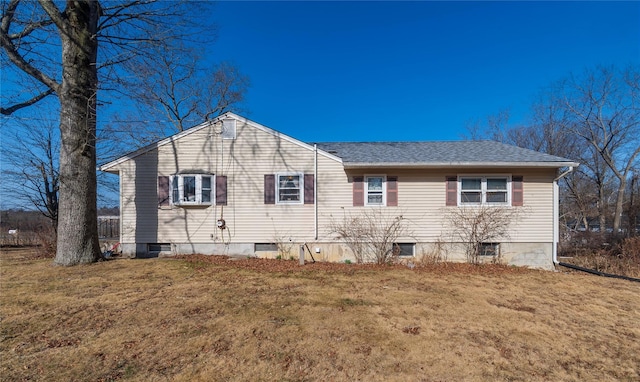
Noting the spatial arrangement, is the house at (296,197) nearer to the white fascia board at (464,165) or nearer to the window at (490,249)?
the window at (490,249)

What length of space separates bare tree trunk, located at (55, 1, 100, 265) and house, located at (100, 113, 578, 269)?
1.42 meters

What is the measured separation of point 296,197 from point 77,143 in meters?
6.38

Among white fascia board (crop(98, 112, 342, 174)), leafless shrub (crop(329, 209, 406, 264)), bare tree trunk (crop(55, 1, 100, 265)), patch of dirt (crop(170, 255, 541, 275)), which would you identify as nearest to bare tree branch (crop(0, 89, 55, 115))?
bare tree trunk (crop(55, 1, 100, 265))

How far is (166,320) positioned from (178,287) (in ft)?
6.21

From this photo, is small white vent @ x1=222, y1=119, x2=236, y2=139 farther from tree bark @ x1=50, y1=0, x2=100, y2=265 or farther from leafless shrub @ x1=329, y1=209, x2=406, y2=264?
leafless shrub @ x1=329, y1=209, x2=406, y2=264

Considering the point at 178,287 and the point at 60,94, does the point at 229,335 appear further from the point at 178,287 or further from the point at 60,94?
the point at 60,94

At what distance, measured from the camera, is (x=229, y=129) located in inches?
383

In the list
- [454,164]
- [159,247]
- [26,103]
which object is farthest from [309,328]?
[26,103]

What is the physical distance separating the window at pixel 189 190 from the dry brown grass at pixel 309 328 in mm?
2894

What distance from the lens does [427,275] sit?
25.2 feet

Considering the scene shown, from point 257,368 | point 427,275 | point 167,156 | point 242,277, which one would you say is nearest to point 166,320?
point 257,368

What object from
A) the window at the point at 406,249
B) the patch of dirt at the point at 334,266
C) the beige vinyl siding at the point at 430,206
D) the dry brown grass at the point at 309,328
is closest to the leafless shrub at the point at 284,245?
the patch of dirt at the point at 334,266

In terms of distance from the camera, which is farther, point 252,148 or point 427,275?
point 252,148

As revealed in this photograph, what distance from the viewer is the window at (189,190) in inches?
372
